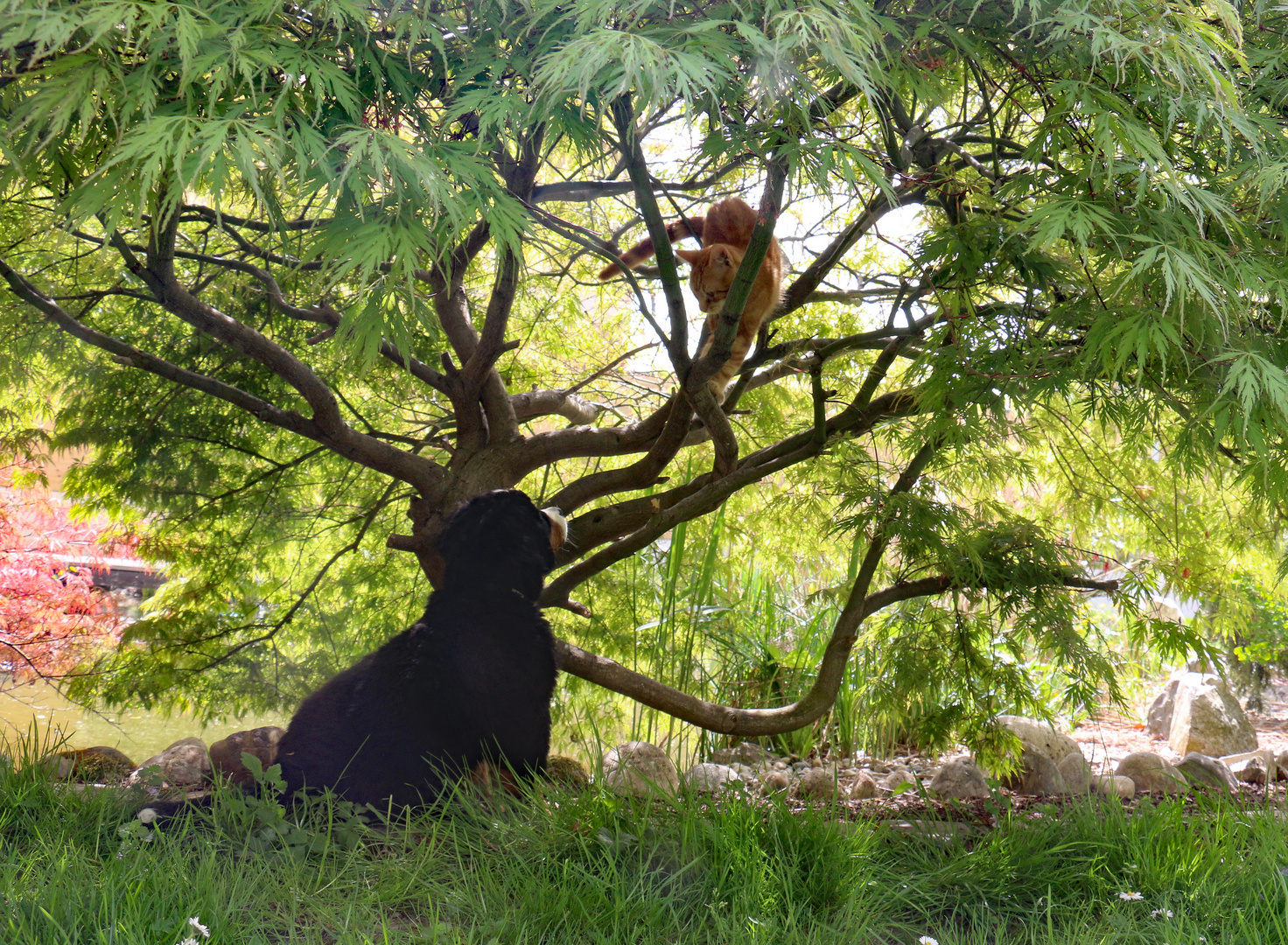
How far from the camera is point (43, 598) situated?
4.64 meters

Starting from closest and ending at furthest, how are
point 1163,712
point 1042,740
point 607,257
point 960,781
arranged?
point 607,257
point 960,781
point 1042,740
point 1163,712

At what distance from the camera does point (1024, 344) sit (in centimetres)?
215

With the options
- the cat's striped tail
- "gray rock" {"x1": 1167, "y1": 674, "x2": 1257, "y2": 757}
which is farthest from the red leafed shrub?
"gray rock" {"x1": 1167, "y1": 674, "x2": 1257, "y2": 757}

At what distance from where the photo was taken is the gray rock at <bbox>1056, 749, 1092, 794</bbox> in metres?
4.57

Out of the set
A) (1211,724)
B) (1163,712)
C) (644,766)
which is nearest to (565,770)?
(644,766)

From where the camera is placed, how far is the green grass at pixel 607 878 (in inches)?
75.7

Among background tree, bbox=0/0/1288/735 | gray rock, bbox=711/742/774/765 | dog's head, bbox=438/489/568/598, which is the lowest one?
gray rock, bbox=711/742/774/765

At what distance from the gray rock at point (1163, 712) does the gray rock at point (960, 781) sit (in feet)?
12.5

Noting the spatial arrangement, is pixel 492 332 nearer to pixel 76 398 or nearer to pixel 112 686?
pixel 76 398

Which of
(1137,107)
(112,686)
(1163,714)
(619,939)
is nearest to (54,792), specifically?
(112,686)

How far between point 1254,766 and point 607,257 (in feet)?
17.9

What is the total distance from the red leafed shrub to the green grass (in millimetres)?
2282

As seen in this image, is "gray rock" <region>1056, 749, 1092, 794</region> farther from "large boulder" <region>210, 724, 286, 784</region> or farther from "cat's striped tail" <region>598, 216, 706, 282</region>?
"large boulder" <region>210, 724, 286, 784</region>

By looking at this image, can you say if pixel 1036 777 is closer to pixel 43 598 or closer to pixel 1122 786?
pixel 1122 786
